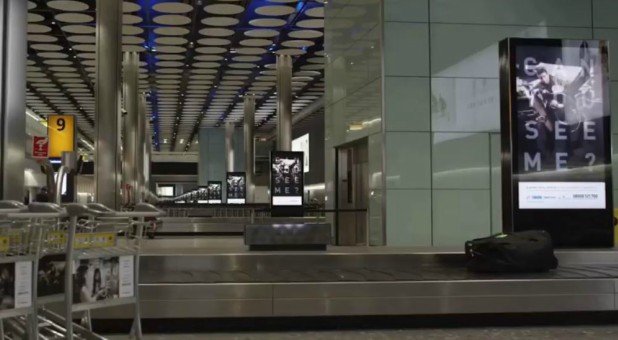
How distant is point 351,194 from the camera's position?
14.0 metres

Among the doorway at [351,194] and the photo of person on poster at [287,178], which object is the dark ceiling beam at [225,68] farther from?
the doorway at [351,194]

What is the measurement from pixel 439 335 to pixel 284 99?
2014cm

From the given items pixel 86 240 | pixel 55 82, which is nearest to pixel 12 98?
pixel 86 240

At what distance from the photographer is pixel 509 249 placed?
6.67m

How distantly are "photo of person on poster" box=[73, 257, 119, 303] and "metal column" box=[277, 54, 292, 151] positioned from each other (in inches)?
775

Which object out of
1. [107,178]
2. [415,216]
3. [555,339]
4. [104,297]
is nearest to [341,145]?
[415,216]

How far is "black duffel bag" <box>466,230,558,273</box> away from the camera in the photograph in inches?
263

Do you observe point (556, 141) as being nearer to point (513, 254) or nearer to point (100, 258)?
point (513, 254)

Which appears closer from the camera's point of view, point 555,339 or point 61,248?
point 61,248

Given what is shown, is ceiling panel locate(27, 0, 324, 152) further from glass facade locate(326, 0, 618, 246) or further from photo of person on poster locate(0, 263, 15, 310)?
photo of person on poster locate(0, 263, 15, 310)

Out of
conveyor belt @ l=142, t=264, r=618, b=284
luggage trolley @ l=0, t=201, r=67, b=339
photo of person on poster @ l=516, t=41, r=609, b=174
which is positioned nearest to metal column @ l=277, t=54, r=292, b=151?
photo of person on poster @ l=516, t=41, r=609, b=174

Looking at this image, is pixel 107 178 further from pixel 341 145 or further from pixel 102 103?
pixel 341 145

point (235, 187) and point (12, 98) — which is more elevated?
point (12, 98)

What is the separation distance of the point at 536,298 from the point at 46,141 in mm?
11441
